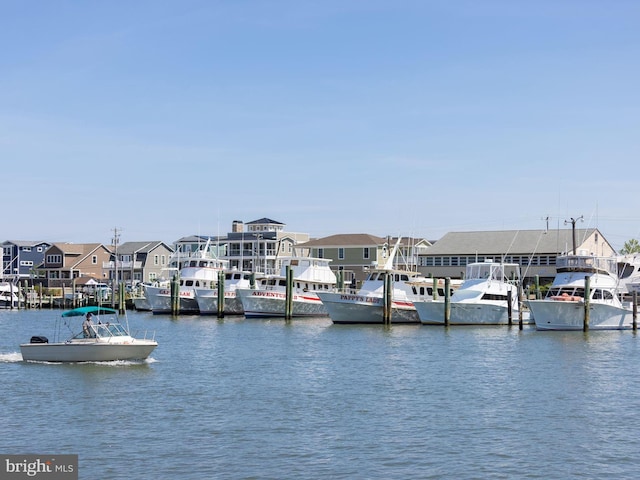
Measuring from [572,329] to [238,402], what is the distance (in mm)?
31631

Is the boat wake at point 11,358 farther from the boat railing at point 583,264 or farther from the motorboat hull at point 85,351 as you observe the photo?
the boat railing at point 583,264

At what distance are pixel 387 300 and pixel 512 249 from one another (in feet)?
131

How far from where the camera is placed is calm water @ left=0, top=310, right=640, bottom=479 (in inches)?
836

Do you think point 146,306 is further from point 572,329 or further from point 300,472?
point 300,472

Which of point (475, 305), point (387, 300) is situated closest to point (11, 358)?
point (387, 300)

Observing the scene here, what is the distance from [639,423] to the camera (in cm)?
2602

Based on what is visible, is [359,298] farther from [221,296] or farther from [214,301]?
[214,301]

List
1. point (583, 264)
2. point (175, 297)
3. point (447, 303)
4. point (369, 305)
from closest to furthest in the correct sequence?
point (583, 264) → point (447, 303) → point (369, 305) → point (175, 297)

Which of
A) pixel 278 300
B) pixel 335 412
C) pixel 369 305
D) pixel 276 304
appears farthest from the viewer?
pixel 276 304

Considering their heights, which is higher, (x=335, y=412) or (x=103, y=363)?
(x=103, y=363)

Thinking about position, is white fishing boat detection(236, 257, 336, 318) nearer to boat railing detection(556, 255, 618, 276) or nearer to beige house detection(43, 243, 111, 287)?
boat railing detection(556, 255, 618, 276)

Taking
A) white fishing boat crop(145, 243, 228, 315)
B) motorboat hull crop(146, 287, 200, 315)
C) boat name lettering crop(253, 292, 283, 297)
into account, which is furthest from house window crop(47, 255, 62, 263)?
boat name lettering crop(253, 292, 283, 297)

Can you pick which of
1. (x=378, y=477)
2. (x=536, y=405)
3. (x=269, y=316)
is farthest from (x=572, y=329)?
(x=378, y=477)

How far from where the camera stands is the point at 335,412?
27.3m
